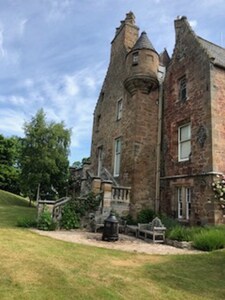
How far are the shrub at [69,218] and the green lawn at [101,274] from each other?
446 cm

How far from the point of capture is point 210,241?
A: 9008 mm

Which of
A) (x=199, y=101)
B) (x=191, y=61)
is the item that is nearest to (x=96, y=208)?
→ (x=199, y=101)

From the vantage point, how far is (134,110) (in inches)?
655

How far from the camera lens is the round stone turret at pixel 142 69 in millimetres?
16531

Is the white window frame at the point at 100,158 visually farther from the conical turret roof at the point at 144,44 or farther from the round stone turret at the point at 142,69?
the conical turret roof at the point at 144,44

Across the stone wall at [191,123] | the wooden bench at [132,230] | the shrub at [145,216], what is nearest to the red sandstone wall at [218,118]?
the stone wall at [191,123]

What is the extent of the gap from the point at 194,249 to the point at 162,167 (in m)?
7.07

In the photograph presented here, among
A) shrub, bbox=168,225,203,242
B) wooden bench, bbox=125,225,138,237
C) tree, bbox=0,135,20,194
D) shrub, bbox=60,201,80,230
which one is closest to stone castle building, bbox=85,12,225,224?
shrub, bbox=168,225,203,242

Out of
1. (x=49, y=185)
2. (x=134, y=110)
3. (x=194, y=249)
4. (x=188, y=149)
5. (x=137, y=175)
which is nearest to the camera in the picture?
(x=194, y=249)

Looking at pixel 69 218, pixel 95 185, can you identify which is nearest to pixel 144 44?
pixel 95 185

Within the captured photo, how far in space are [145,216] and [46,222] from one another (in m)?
5.65

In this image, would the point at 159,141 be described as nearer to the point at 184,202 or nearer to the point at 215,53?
the point at 184,202

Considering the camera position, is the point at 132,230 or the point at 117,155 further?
the point at 117,155

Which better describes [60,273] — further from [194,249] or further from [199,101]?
[199,101]
